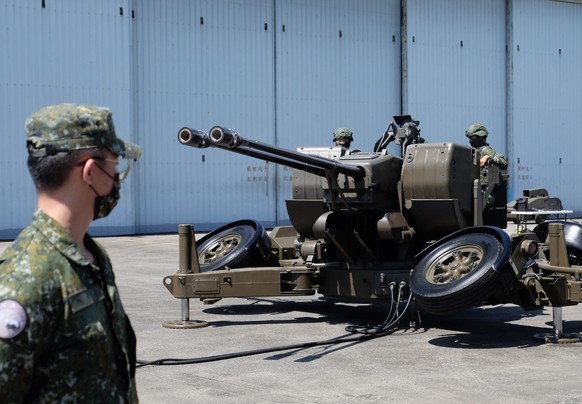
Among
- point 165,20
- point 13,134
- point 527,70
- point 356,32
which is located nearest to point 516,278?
point 13,134

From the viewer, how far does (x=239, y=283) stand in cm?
978

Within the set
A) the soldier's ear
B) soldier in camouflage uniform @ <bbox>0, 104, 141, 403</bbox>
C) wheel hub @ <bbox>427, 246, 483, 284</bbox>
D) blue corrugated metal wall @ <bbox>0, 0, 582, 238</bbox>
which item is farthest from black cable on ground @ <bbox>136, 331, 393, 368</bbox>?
blue corrugated metal wall @ <bbox>0, 0, 582, 238</bbox>

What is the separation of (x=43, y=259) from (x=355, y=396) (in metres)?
4.39

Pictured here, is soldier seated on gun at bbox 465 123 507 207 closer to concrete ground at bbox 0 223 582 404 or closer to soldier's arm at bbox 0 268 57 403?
concrete ground at bbox 0 223 582 404

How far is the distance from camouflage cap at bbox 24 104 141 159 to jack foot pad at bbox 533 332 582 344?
6.77m

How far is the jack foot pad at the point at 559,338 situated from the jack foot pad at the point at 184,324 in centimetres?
317

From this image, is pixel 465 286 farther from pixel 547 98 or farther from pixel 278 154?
pixel 547 98

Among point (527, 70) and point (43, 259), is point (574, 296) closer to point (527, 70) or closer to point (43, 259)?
point (43, 259)

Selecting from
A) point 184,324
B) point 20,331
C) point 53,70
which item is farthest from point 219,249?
point 53,70

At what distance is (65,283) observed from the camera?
246 cm

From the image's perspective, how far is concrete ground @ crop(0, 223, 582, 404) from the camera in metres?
6.63

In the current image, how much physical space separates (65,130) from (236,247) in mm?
8231

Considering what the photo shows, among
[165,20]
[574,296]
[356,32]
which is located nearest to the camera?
[574,296]

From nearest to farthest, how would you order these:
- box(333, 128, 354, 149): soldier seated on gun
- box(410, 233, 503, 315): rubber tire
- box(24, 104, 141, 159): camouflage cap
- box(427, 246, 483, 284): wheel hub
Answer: box(24, 104, 141, 159): camouflage cap → box(410, 233, 503, 315): rubber tire → box(427, 246, 483, 284): wheel hub → box(333, 128, 354, 149): soldier seated on gun
